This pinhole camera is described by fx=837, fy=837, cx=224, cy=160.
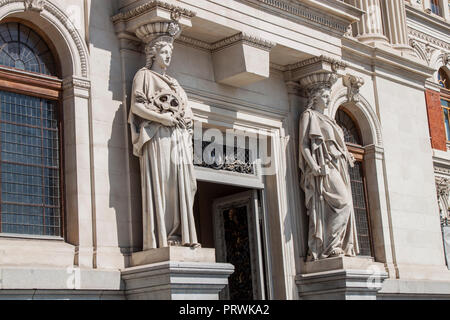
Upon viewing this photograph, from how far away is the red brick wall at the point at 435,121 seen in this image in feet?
78.7

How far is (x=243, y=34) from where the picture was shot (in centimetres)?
1606

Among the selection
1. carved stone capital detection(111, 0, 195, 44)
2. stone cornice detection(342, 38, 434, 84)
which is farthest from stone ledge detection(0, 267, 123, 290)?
stone cornice detection(342, 38, 434, 84)

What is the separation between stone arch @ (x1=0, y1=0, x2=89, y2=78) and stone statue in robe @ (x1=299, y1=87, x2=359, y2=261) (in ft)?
18.1

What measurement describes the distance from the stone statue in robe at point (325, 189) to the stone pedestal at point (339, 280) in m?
0.32

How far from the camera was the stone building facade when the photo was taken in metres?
13.5

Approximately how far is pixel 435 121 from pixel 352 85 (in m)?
5.07

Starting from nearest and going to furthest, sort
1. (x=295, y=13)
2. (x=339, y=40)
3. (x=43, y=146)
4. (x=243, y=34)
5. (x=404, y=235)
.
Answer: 1. (x=43, y=146)
2. (x=243, y=34)
3. (x=295, y=13)
4. (x=339, y=40)
5. (x=404, y=235)

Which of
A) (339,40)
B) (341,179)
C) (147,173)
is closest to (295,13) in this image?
(339,40)

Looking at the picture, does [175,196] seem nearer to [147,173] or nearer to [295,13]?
[147,173]

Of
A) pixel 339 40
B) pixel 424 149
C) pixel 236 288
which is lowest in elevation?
pixel 236 288

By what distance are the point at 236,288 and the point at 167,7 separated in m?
6.56

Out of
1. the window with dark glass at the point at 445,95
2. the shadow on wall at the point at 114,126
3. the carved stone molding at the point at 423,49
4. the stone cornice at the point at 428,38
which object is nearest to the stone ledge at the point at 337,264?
the shadow on wall at the point at 114,126

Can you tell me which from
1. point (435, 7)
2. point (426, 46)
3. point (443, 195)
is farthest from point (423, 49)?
point (443, 195)

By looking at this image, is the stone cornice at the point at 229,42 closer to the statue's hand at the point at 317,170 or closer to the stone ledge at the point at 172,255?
the statue's hand at the point at 317,170
